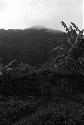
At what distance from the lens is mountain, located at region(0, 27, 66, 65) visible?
39.0m

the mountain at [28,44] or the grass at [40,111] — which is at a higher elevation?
the mountain at [28,44]

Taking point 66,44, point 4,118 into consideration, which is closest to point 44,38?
point 66,44

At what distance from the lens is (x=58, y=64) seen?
23.3 meters

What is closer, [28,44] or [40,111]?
[40,111]

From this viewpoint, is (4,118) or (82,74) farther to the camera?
(82,74)

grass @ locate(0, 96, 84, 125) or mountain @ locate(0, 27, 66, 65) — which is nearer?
grass @ locate(0, 96, 84, 125)

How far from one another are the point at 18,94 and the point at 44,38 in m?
25.1

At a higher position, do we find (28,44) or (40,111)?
(28,44)

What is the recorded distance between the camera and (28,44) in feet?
139

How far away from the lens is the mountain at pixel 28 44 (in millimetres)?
38959

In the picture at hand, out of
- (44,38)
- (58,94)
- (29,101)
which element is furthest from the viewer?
(44,38)

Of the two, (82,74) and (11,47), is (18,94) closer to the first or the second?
(82,74)

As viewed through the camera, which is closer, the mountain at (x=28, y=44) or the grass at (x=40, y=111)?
the grass at (x=40, y=111)

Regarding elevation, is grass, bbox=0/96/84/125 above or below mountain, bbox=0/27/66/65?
below
